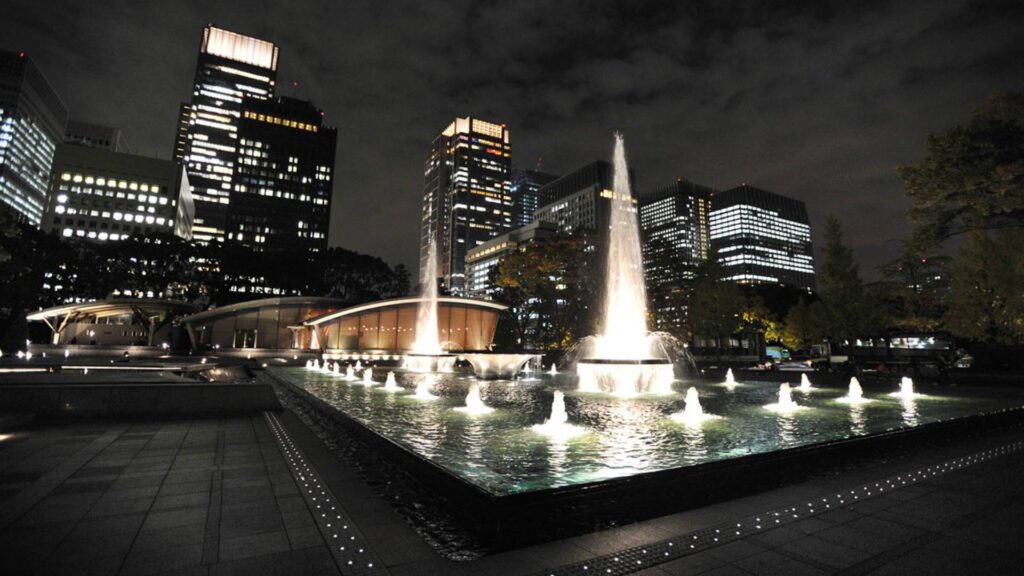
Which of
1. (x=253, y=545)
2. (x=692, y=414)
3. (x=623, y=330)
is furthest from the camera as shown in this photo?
(x=623, y=330)

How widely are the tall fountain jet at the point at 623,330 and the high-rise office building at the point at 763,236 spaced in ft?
431

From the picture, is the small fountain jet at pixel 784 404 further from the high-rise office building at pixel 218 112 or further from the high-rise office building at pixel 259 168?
the high-rise office building at pixel 218 112

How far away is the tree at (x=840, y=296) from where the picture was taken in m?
32.9

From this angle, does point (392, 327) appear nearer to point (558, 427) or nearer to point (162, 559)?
point (558, 427)

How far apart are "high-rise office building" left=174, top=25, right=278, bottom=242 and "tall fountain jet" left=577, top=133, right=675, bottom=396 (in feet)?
456

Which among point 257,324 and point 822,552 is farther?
point 257,324

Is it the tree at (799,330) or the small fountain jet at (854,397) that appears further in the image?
the tree at (799,330)

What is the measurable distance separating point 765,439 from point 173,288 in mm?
82377

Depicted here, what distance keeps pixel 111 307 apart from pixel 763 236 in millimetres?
178716

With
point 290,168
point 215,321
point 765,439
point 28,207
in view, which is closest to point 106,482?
point 765,439

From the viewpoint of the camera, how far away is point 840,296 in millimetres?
33906

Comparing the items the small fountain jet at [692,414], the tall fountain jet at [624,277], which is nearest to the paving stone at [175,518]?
the small fountain jet at [692,414]

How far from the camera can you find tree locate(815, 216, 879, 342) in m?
32.9

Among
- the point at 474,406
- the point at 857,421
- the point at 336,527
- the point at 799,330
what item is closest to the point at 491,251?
the point at 799,330
